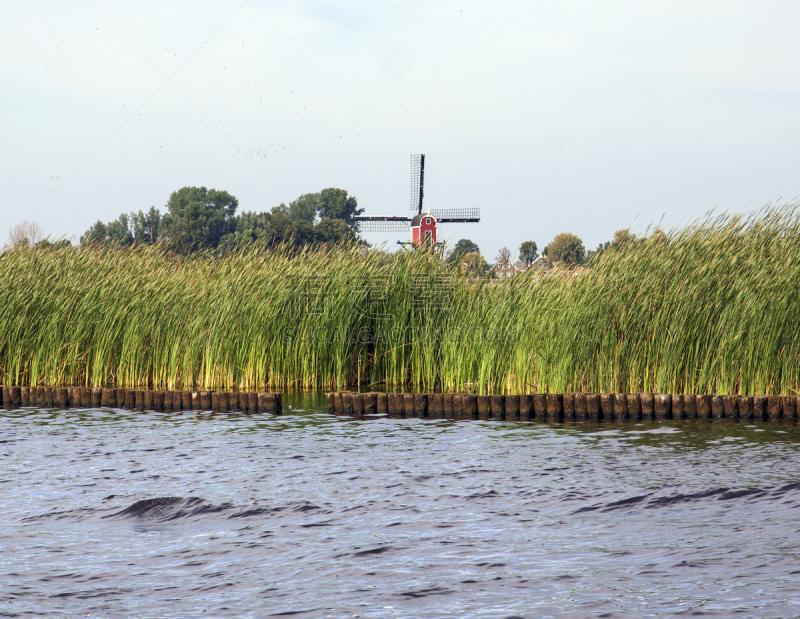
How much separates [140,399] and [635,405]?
777cm

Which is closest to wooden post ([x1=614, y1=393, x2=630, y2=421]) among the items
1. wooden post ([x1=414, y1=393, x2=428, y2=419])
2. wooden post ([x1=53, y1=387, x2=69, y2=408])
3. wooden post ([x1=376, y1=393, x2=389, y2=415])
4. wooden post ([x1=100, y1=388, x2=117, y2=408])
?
wooden post ([x1=414, y1=393, x2=428, y2=419])

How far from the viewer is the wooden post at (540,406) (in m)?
11.6

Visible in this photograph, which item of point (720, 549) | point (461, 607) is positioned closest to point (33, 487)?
point (461, 607)

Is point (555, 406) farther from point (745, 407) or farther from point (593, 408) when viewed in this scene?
point (745, 407)

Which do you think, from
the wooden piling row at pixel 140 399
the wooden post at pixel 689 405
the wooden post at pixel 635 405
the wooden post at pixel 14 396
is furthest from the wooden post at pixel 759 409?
the wooden post at pixel 14 396

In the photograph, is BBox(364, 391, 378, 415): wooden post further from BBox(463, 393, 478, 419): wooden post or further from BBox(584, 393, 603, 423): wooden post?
BBox(584, 393, 603, 423): wooden post

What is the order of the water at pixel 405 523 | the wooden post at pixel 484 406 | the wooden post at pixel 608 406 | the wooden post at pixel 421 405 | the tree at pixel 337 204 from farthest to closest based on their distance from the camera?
the tree at pixel 337 204, the wooden post at pixel 421 405, the wooden post at pixel 484 406, the wooden post at pixel 608 406, the water at pixel 405 523

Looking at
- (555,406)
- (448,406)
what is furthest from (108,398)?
(555,406)

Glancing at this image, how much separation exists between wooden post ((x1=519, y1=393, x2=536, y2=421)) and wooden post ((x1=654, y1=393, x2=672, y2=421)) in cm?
168

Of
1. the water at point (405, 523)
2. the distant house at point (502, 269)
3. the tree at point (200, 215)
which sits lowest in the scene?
the water at point (405, 523)

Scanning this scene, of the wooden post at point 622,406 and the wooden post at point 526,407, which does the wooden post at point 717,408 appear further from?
the wooden post at point 526,407

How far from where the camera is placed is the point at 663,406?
36.7ft

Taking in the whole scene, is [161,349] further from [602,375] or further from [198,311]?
[602,375]

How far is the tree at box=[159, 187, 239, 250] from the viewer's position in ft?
271
